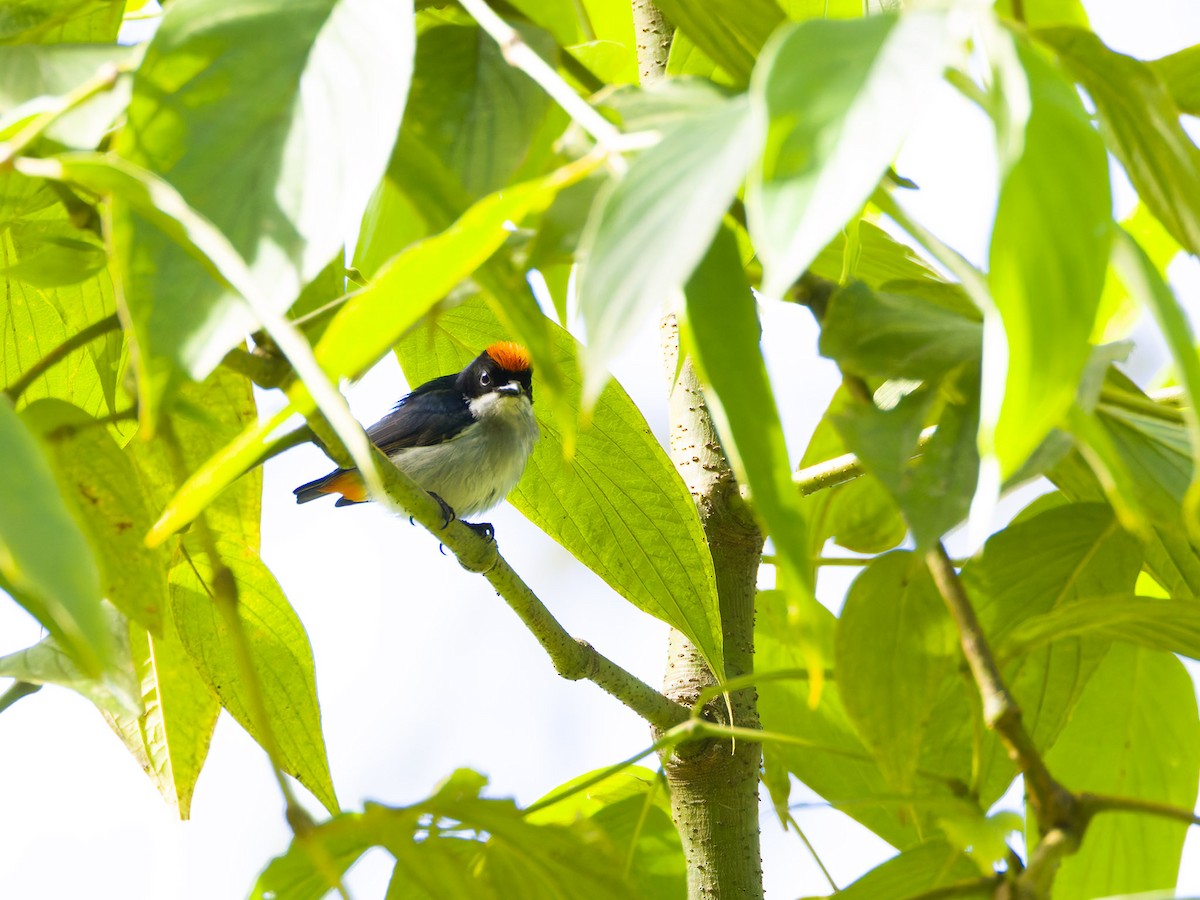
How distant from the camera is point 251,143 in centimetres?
32

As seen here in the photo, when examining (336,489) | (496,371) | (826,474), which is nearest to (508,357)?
(496,371)

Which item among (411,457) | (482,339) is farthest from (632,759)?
(411,457)

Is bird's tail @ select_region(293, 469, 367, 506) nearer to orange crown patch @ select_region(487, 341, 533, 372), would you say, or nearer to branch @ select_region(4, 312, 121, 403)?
orange crown patch @ select_region(487, 341, 533, 372)

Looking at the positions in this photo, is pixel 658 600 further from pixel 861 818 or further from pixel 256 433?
pixel 256 433

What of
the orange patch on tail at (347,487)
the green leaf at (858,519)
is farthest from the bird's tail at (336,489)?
the green leaf at (858,519)

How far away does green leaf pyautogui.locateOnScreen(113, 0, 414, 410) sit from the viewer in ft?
0.93

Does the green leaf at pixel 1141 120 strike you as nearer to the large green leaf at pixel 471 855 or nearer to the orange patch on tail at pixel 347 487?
the large green leaf at pixel 471 855

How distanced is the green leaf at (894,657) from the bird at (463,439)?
159 cm

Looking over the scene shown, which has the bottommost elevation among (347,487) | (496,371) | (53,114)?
(53,114)

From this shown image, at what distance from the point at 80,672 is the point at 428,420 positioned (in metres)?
1.86

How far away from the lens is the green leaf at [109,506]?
16.2 inches

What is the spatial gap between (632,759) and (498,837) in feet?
0.19

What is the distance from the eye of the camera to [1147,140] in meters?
0.35

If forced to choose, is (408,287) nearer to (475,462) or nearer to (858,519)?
(858,519)
